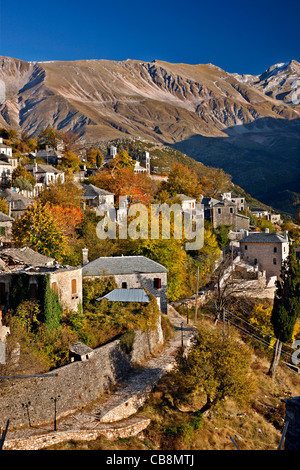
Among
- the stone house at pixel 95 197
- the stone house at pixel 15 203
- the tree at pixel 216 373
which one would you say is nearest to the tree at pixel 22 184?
the stone house at pixel 15 203

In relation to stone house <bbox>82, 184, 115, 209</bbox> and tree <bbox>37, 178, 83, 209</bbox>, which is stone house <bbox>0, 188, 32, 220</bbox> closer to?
tree <bbox>37, 178, 83, 209</bbox>

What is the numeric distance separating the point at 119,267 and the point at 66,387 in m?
12.8

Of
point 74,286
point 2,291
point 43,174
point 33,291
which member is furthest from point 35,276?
point 43,174

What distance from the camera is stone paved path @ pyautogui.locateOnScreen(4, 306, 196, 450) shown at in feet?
57.7

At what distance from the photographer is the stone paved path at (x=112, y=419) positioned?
57.7 ft

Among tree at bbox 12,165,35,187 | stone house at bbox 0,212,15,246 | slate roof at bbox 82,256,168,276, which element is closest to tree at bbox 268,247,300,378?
slate roof at bbox 82,256,168,276

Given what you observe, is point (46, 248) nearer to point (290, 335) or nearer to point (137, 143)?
A: point (290, 335)

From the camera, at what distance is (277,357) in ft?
113

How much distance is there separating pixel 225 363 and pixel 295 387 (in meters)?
14.9

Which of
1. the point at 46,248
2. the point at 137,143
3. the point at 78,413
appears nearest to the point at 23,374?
the point at 78,413

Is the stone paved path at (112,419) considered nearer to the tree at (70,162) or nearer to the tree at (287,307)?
the tree at (287,307)

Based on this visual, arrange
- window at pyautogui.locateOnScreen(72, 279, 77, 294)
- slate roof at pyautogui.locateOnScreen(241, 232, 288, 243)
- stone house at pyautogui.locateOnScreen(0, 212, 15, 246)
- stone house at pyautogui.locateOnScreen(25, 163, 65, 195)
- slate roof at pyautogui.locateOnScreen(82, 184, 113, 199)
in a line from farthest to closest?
stone house at pyautogui.locateOnScreen(25, 163, 65, 195) → slate roof at pyautogui.locateOnScreen(82, 184, 113, 199) → slate roof at pyautogui.locateOnScreen(241, 232, 288, 243) → stone house at pyautogui.locateOnScreen(0, 212, 15, 246) → window at pyautogui.locateOnScreen(72, 279, 77, 294)

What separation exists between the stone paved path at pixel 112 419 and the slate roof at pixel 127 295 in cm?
399

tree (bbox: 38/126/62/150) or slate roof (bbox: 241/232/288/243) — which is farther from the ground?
tree (bbox: 38/126/62/150)
